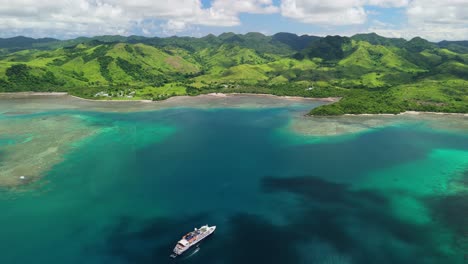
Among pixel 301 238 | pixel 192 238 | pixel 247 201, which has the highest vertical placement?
pixel 192 238

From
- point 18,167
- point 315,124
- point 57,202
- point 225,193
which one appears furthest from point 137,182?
point 315,124

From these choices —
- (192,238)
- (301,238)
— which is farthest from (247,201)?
(192,238)

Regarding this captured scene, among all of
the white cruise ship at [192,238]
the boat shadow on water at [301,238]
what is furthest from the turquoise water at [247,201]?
the white cruise ship at [192,238]

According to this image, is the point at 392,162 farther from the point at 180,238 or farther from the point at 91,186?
the point at 91,186

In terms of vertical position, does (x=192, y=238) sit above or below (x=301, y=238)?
above

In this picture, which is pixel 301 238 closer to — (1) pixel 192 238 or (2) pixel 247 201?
(2) pixel 247 201

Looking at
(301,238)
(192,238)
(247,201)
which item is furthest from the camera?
(247,201)
